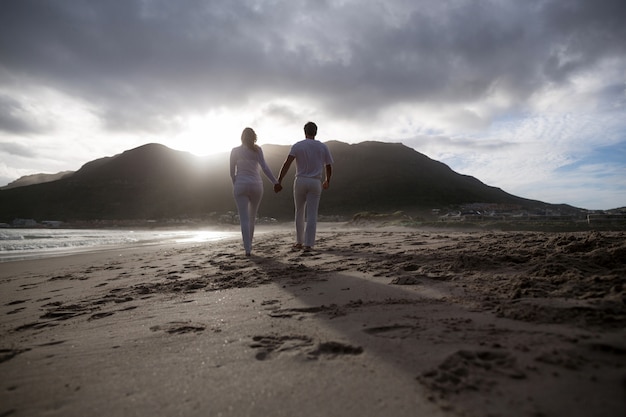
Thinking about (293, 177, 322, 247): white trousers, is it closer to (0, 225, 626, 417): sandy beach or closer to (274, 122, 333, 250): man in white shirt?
(274, 122, 333, 250): man in white shirt

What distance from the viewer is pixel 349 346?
153 cm

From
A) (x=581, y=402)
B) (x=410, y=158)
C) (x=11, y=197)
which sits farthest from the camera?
(x=410, y=158)

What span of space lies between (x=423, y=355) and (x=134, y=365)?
1.30 meters

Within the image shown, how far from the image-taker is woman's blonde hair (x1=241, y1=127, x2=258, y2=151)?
18.2ft

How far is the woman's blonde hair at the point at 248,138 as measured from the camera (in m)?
5.54

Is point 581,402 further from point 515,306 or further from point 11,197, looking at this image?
point 11,197

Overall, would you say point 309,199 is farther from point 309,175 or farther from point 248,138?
point 248,138

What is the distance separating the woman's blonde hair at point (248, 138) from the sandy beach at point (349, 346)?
10.2ft

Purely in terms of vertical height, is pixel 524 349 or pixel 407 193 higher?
pixel 407 193

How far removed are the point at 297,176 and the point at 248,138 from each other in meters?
1.05

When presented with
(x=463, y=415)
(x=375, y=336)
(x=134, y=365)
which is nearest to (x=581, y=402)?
(x=463, y=415)

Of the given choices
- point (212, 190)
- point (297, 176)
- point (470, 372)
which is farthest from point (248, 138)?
point (212, 190)

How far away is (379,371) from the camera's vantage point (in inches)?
50.1

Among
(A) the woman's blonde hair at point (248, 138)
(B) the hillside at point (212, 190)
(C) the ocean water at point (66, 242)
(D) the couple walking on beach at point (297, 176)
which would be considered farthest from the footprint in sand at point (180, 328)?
(B) the hillside at point (212, 190)
